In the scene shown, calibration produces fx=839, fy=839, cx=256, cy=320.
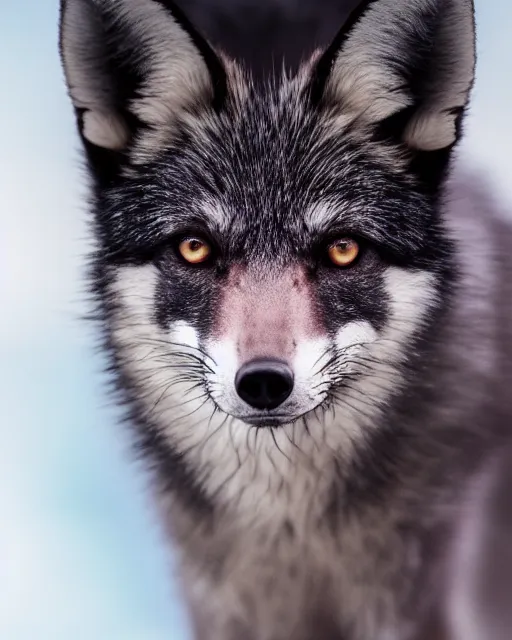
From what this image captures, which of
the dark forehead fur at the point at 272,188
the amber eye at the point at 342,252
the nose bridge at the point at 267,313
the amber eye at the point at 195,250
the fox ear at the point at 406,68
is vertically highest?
the fox ear at the point at 406,68

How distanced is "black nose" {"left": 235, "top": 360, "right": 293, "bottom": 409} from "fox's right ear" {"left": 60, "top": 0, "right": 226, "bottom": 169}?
619 millimetres

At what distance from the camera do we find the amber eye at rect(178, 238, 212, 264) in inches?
66.8

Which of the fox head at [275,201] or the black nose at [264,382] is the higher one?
the fox head at [275,201]

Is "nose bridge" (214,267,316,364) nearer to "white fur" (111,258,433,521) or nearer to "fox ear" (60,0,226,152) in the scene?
"white fur" (111,258,433,521)

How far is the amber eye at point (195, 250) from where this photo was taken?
170 cm

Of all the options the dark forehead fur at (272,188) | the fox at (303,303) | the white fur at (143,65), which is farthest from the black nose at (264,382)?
the white fur at (143,65)

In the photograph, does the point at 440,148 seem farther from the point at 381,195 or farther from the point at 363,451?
the point at 363,451

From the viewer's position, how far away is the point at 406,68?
171cm

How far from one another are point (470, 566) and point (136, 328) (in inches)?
38.2

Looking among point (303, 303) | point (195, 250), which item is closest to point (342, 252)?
point (303, 303)

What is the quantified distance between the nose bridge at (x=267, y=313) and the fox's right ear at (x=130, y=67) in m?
0.42

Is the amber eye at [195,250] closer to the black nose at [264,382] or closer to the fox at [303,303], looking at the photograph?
the fox at [303,303]

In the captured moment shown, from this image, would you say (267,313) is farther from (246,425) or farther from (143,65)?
(143,65)

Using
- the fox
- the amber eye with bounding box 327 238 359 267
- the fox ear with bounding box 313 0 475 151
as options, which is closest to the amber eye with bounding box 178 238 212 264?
the fox
